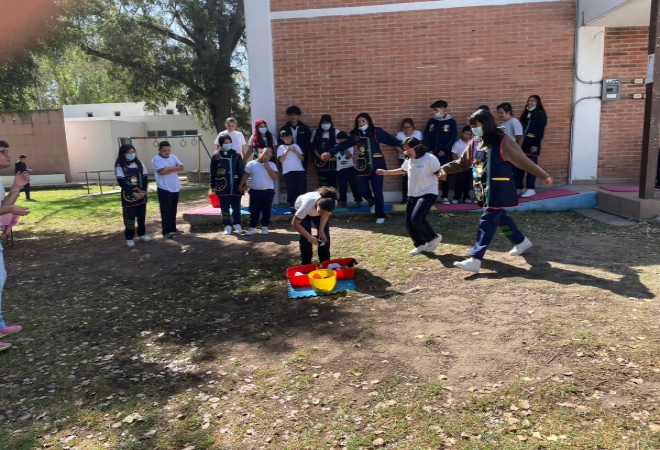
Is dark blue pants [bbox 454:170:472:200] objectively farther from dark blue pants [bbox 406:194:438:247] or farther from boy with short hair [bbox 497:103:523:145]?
dark blue pants [bbox 406:194:438:247]

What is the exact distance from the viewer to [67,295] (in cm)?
591

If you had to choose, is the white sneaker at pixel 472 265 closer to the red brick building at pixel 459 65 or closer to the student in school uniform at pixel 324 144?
the student in school uniform at pixel 324 144

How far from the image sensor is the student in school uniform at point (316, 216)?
5.43m

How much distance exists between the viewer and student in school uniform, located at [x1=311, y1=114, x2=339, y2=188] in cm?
927

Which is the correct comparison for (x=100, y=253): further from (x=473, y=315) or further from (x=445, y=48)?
(x=445, y=48)

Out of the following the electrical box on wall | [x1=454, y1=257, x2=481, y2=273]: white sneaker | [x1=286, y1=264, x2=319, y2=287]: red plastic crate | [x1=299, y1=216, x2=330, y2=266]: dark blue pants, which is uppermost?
the electrical box on wall

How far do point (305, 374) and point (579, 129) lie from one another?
8.42m

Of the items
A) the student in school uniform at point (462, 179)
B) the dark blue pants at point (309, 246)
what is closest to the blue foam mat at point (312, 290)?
the dark blue pants at point (309, 246)

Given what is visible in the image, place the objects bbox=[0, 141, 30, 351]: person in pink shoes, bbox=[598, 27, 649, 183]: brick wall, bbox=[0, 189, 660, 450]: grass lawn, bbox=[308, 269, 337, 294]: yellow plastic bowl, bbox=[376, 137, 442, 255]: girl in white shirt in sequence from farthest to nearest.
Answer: bbox=[598, 27, 649, 183]: brick wall → bbox=[376, 137, 442, 255]: girl in white shirt → bbox=[308, 269, 337, 294]: yellow plastic bowl → bbox=[0, 141, 30, 351]: person in pink shoes → bbox=[0, 189, 660, 450]: grass lawn

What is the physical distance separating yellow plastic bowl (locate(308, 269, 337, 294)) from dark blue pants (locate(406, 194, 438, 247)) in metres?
1.54

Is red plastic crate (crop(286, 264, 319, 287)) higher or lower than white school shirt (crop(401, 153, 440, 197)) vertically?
lower

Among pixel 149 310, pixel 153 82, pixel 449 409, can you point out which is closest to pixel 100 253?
pixel 149 310

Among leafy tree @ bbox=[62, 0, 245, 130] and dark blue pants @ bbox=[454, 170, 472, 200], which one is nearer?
dark blue pants @ bbox=[454, 170, 472, 200]

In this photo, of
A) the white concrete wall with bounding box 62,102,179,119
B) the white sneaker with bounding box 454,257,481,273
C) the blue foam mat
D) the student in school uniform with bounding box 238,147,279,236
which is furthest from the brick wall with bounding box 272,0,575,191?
the white concrete wall with bounding box 62,102,179,119
